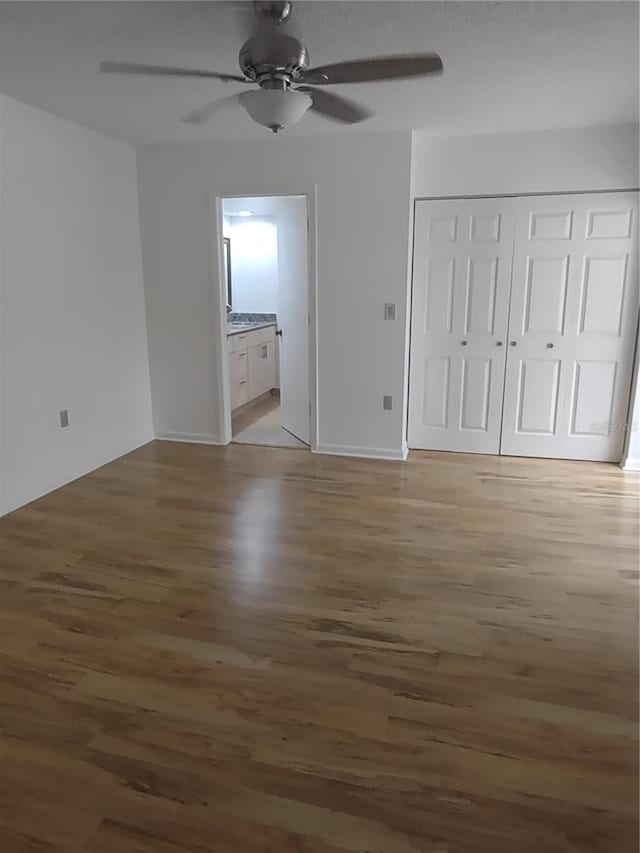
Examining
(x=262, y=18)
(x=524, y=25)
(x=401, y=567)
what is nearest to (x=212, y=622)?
(x=401, y=567)

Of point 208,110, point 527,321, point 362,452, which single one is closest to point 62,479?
point 362,452

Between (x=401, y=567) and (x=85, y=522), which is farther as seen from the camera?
(x=85, y=522)

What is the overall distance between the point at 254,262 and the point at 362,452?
347cm

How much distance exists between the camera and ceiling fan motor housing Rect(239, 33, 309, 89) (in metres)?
2.24

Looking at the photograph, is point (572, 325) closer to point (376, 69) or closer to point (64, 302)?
point (376, 69)

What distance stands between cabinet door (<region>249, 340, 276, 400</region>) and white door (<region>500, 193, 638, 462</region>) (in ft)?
9.38

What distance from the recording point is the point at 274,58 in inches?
88.8

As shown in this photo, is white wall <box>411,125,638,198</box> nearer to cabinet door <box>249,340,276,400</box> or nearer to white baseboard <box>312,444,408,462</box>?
white baseboard <box>312,444,408,462</box>

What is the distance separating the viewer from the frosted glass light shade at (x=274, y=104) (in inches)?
92.2

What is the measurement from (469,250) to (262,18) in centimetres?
257

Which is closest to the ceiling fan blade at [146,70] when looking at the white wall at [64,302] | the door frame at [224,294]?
the white wall at [64,302]

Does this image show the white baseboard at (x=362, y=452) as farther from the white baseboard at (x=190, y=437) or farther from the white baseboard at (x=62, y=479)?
the white baseboard at (x=62, y=479)

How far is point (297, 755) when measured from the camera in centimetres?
180

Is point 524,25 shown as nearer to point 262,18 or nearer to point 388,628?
point 262,18
